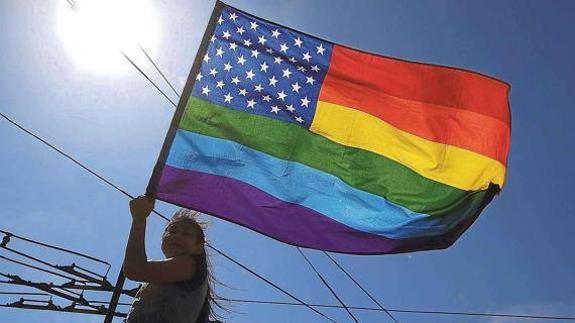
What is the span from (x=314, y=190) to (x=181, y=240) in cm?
192

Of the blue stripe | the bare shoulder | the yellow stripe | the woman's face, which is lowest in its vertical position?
the bare shoulder

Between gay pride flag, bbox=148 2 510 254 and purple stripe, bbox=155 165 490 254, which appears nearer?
purple stripe, bbox=155 165 490 254

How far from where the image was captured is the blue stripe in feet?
14.0

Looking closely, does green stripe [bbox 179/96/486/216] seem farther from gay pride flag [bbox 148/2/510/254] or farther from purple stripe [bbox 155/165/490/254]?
purple stripe [bbox 155/165/490/254]

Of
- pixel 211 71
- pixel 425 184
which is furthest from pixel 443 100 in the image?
pixel 211 71

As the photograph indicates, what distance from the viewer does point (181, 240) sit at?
276cm

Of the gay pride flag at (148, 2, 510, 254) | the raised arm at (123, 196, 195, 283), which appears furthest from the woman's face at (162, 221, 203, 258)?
the gay pride flag at (148, 2, 510, 254)

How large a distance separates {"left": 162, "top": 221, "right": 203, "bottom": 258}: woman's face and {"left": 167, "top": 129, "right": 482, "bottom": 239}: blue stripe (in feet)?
4.46

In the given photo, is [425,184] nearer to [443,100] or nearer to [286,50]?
[443,100]

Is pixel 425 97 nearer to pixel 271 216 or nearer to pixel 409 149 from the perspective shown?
pixel 409 149

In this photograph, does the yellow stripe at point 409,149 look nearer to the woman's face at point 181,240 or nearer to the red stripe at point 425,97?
the red stripe at point 425,97

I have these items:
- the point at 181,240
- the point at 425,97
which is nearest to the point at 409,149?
the point at 425,97

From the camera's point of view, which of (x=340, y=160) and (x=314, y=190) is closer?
(x=314, y=190)

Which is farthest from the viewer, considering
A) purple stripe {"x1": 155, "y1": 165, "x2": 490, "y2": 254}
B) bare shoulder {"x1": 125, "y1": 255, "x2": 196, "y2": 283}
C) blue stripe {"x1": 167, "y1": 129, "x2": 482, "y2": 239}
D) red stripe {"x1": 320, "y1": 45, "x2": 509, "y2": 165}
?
red stripe {"x1": 320, "y1": 45, "x2": 509, "y2": 165}
